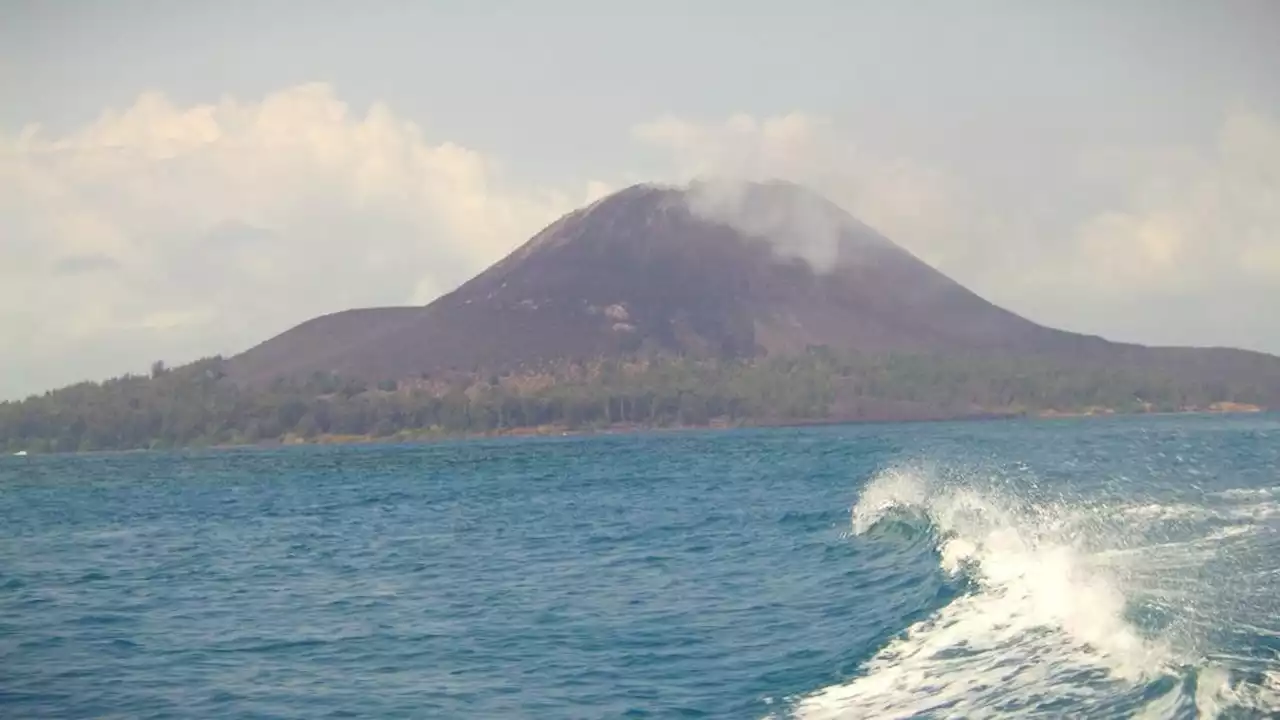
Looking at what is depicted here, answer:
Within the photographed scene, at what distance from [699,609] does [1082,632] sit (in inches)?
295

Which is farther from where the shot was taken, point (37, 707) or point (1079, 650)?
point (37, 707)

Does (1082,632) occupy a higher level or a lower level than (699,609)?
higher

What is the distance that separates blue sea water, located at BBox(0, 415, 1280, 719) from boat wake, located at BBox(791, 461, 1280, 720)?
0.05m

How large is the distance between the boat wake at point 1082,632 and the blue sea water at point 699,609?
0.05 metres

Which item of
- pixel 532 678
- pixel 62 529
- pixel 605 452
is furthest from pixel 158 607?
pixel 605 452

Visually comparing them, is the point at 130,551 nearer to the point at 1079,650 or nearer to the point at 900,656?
the point at 900,656

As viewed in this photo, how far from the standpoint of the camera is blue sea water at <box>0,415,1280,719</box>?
58.1ft

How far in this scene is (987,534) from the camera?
87.8ft

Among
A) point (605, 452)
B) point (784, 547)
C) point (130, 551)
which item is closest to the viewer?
point (784, 547)

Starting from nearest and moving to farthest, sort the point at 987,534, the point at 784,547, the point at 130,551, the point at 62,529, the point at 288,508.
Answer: the point at 987,534, the point at 784,547, the point at 130,551, the point at 62,529, the point at 288,508

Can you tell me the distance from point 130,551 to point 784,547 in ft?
58.8

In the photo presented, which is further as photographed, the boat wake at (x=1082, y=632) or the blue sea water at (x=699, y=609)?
the blue sea water at (x=699, y=609)

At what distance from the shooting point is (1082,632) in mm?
18297

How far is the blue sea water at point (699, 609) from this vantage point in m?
17.7
